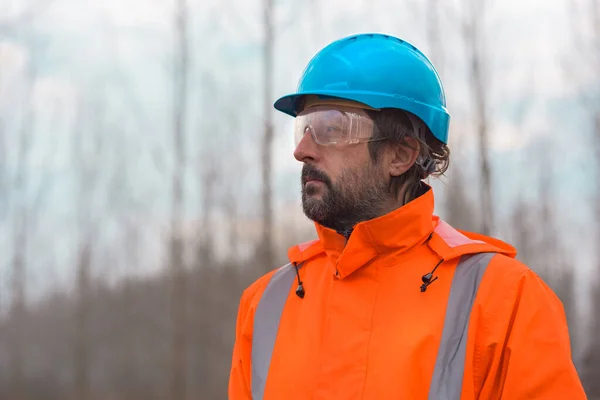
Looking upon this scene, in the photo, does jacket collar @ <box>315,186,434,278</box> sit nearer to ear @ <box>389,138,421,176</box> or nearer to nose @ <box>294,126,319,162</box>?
ear @ <box>389,138,421,176</box>

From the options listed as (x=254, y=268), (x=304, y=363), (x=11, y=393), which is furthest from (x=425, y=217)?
(x=11, y=393)

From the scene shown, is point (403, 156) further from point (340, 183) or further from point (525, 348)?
point (525, 348)

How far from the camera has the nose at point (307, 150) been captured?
1976mm

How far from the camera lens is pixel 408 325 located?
1.67 meters

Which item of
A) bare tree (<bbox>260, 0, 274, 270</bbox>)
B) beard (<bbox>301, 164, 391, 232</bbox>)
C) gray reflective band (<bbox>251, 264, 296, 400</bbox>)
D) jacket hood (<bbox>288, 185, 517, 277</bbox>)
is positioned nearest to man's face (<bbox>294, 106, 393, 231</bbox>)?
beard (<bbox>301, 164, 391, 232</bbox>)

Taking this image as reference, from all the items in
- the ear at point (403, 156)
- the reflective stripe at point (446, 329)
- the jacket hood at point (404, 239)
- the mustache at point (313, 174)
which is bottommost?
the reflective stripe at point (446, 329)

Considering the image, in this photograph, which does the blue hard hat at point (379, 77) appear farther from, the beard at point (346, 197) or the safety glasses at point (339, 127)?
the beard at point (346, 197)

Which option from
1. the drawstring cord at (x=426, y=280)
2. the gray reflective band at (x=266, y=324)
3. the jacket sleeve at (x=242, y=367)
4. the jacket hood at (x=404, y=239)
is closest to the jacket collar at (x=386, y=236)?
the jacket hood at (x=404, y=239)

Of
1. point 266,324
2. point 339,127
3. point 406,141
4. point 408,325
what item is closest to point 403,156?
point 406,141

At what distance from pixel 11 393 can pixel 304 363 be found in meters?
9.96

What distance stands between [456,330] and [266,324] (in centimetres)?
65

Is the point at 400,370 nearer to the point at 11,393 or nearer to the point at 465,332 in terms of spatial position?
the point at 465,332

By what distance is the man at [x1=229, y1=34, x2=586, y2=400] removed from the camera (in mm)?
1536

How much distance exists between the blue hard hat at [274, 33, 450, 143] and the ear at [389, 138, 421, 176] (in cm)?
9
